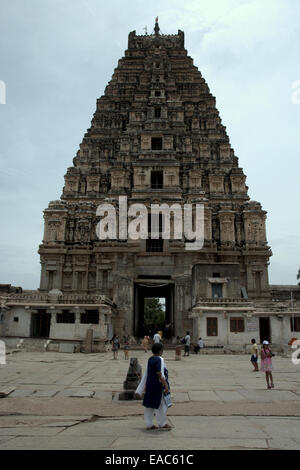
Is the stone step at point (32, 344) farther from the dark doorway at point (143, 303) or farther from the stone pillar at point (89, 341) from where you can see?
the dark doorway at point (143, 303)

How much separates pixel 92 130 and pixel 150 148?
327 inches

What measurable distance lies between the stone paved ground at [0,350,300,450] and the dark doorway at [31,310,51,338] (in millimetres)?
14087

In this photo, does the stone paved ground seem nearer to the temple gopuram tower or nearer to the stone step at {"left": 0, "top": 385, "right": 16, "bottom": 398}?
the stone step at {"left": 0, "top": 385, "right": 16, "bottom": 398}

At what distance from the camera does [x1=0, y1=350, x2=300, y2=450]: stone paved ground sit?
6148 millimetres

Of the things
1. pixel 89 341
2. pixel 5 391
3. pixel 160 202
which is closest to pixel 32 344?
pixel 89 341

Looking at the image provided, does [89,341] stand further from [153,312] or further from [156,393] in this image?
[153,312]

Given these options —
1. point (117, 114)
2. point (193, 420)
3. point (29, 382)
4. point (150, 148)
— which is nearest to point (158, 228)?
point (150, 148)

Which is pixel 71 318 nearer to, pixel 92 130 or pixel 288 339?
pixel 288 339

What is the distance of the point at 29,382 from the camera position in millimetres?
13812

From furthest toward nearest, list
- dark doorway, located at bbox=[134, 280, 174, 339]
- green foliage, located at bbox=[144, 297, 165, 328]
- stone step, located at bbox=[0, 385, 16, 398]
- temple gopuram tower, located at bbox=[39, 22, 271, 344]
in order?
green foliage, located at bbox=[144, 297, 165, 328], dark doorway, located at bbox=[134, 280, 174, 339], temple gopuram tower, located at bbox=[39, 22, 271, 344], stone step, located at bbox=[0, 385, 16, 398]

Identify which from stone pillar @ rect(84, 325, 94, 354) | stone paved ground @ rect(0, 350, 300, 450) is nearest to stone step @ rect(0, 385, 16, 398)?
stone paved ground @ rect(0, 350, 300, 450)

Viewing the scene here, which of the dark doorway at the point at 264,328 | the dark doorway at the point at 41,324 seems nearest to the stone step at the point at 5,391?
the dark doorway at the point at 41,324

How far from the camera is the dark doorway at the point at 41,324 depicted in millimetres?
30797
